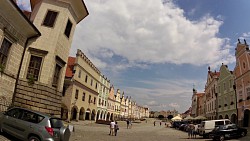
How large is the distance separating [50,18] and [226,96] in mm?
33334

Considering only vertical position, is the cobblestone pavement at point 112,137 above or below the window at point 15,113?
below

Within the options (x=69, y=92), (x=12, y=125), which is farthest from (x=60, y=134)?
(x=69, y=92)

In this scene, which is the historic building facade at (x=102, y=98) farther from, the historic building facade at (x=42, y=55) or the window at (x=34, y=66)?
the window at (x=34, y=66)

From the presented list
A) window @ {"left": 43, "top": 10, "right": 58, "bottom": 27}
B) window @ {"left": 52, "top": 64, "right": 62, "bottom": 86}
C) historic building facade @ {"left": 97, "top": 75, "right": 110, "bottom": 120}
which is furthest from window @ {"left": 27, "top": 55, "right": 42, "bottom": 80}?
historic building facade @ {"left": 97, "top": 75, "right": 110, "bottom": 120}

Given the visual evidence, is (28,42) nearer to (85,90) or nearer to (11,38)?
(11,38)

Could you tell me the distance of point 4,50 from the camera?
1333 centimetres

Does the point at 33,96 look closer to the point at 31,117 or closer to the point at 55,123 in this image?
the point at 31,117

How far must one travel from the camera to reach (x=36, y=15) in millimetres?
16375

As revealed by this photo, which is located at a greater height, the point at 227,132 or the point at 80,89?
the point at 80,89

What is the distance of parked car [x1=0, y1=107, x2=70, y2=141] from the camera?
9.25 meters

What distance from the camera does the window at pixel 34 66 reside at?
1519cm

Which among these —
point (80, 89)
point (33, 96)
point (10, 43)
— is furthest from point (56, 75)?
point (80, 89)

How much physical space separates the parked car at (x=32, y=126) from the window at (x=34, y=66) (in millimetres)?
5118

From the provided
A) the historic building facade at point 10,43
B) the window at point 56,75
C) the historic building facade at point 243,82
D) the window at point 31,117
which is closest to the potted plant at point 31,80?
the historic building facade at point 10,43
